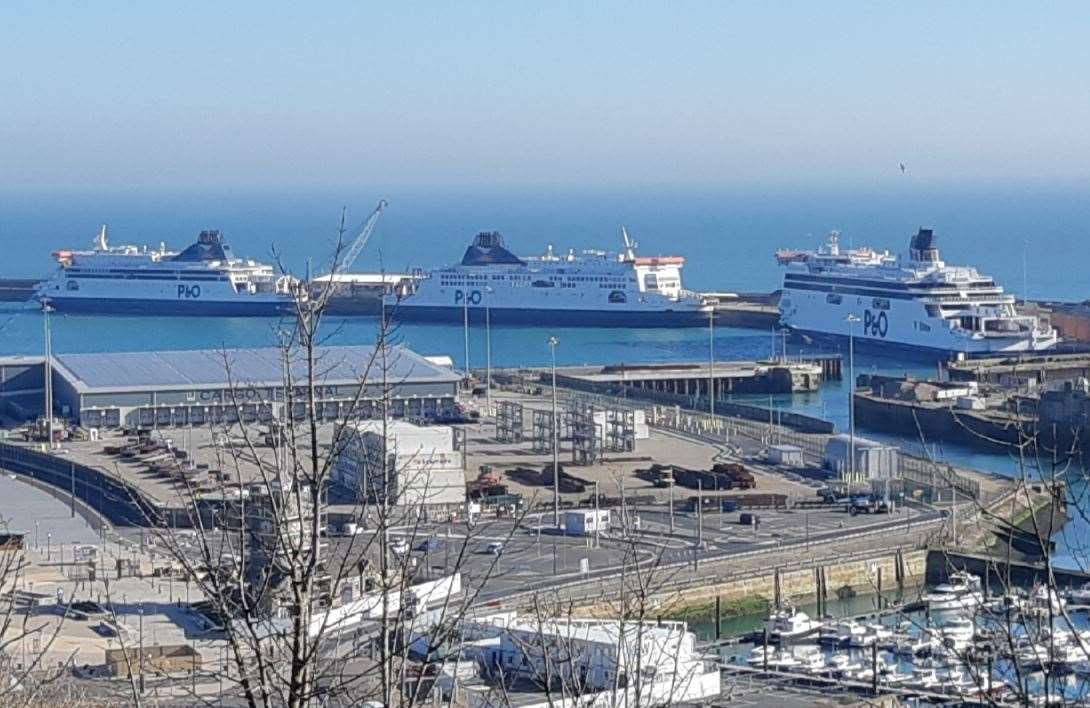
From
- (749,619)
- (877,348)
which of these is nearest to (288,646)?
(749,619)

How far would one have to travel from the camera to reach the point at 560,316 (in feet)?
109

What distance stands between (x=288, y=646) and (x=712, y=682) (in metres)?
6.25

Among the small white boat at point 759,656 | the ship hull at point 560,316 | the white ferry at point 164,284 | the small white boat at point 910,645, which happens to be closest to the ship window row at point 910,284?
the ship hull at point 560,316

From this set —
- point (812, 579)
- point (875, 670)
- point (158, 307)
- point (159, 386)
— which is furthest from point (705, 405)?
point (158, 307)

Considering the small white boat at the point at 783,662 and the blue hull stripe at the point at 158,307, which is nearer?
the small white boat at the point at 783,662

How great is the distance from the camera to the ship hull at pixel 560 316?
32.4 metres

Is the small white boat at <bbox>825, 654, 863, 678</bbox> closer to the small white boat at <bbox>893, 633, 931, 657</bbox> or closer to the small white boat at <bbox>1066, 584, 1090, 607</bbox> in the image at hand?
the small white boat at <bbox>893, 633, 931, 657</bbox>

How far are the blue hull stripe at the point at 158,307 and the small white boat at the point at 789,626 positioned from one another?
25063mm

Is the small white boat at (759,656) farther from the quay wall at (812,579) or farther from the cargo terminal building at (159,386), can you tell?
the cargo terminal building at (159,386)

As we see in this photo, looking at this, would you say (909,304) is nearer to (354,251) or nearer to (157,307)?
(157,307)

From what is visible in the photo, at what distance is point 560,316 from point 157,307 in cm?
700

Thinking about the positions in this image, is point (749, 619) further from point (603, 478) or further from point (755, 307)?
point (755, 307)

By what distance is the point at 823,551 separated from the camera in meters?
12.2

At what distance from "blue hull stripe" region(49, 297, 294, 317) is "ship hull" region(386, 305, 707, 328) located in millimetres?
2525
